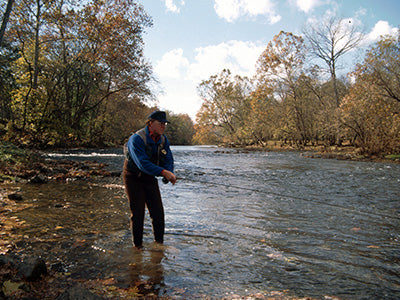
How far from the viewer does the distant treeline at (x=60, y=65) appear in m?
17.8

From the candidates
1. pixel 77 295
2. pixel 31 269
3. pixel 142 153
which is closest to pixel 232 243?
pixel 142 153

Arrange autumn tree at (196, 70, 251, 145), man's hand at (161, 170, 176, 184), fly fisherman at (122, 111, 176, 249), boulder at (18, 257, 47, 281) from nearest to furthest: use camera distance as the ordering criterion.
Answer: boulder at (18, 257, 47, 281) → man's hand at (161, 170, 176, 184) → fly fisherman at (122, 111, 176, 249) → autumn tree at (196, 70, 251, 145)

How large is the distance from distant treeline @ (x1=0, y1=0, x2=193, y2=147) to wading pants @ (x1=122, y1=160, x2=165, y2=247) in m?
8.64

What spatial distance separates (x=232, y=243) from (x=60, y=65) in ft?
89.7

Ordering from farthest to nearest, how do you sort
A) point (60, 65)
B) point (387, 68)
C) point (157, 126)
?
1. point (60, 65)
2. point (387, 68)
3. point (157, 126)

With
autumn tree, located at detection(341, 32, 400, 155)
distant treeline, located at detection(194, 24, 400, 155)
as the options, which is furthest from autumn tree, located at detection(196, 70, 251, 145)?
autumn tree, located at detection(341, 32, 400, 155)

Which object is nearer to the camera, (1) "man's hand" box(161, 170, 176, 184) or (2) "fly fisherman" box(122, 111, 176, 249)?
(1) "man's hand" box(161, 170, 176, 184)

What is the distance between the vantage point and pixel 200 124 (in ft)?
177

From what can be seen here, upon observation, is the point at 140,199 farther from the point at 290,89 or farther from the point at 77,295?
the point at 290,89

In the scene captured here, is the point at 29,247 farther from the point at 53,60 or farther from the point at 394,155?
the point at 53,60

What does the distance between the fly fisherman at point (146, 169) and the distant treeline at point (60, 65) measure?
8.44 meters

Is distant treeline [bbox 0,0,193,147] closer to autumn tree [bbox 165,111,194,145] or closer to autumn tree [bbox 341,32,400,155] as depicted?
autumn tree [bbox 341,32,400,155]

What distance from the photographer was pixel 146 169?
4.06m

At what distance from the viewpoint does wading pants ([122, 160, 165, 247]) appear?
4.36m
